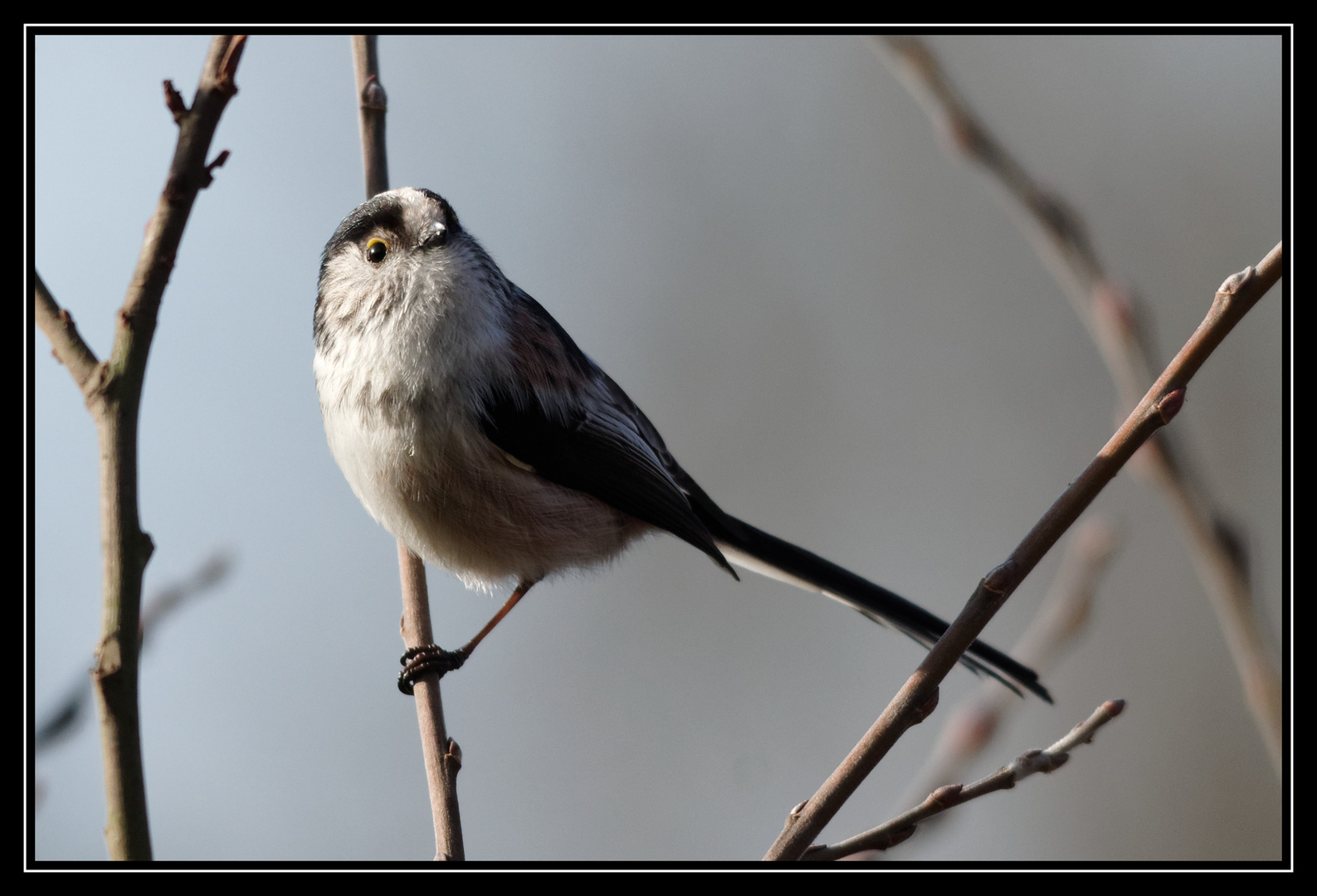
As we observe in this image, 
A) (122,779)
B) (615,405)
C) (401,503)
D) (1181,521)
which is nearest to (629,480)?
(615,405)

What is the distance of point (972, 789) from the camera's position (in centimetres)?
141

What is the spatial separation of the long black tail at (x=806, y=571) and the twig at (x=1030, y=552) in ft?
4.13

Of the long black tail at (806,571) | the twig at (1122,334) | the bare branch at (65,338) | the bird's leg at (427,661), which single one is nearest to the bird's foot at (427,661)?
the bird's leg at (427,661)

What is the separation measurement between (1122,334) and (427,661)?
158cm

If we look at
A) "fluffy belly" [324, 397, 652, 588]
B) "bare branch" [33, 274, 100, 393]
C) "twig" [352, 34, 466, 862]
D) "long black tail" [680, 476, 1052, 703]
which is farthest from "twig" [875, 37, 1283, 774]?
"bare branch" [33, 274, 100, 393]

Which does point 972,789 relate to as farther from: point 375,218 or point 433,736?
point 375,218

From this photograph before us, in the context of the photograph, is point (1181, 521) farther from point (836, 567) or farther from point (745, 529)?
point (745, 529)

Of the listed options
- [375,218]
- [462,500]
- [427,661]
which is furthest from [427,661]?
[375,218]

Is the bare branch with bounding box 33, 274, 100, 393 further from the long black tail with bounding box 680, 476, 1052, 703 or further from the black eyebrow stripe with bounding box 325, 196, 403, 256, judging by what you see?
the long black tail with bounding box 680, 476, 1052, 703

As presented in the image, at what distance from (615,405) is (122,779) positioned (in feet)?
6.09

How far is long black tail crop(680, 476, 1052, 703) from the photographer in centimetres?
267
